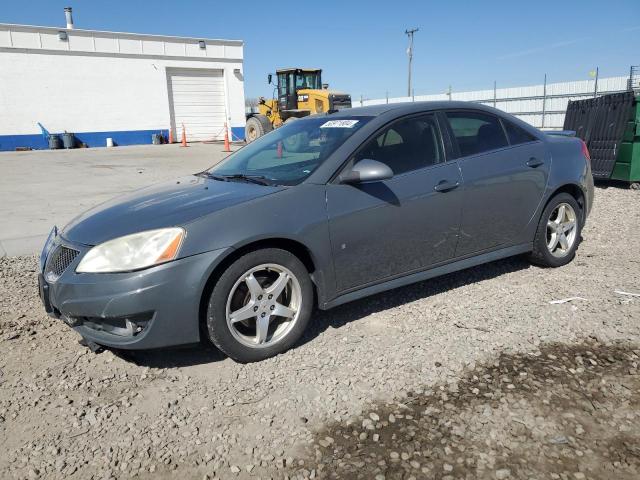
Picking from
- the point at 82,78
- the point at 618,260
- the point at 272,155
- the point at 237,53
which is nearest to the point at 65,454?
the point at 272,155

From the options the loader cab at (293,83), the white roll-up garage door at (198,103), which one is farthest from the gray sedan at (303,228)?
the white roll-up garage door at (198,103)

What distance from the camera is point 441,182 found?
3832 millimetres

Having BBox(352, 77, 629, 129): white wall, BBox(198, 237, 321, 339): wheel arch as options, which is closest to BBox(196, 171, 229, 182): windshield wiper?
BBox(198, 237, 321, 339): wheel arch

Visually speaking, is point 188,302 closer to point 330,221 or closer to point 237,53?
point 330,221

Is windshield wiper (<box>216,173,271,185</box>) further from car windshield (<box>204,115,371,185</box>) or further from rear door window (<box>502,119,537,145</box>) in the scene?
rear door window (<box>502,119,537,145</box>)

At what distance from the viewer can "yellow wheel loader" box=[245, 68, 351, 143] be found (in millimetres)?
20859

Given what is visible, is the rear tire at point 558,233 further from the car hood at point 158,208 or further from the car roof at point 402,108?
the car hood at point 158,208

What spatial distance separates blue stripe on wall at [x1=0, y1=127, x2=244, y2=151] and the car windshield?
83.6ft

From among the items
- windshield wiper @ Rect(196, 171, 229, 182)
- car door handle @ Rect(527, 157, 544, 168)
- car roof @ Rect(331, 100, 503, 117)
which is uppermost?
car roof @ Rect(331, 100, 503, 117)

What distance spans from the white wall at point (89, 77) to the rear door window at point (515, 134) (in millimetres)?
26777

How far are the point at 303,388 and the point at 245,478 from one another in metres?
0.75

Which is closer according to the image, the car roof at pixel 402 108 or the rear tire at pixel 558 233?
the car roof at pixel 402 108

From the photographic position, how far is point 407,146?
12.6 ft

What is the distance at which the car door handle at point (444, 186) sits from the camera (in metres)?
3.80
